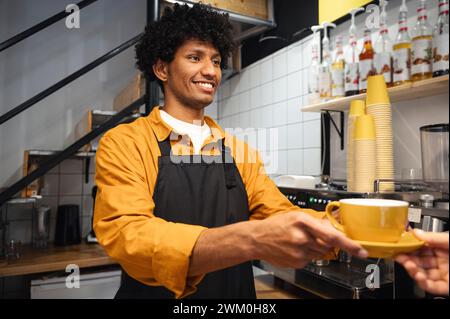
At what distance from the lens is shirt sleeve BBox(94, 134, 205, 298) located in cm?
47

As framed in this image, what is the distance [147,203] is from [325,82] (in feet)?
3.17

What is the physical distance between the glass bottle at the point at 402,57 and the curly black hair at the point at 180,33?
477 millimetres

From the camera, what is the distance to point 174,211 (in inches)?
29.7

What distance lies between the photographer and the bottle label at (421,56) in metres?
0.83

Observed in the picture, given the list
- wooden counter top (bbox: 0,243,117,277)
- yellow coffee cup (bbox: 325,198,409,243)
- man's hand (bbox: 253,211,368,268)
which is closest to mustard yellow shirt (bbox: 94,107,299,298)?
man's hand (bbox: 253,211,368,268)

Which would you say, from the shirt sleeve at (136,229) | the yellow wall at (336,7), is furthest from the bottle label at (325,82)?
the shirt sleeve at (136,229)

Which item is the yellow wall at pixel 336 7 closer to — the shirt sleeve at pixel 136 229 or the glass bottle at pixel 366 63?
the glass bottle at pixel 366 63

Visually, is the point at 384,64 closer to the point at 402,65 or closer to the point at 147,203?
the point at 402,65

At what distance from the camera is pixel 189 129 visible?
88 centimetres

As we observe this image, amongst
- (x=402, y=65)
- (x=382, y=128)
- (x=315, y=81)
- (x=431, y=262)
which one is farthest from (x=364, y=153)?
(x=315, y=81)

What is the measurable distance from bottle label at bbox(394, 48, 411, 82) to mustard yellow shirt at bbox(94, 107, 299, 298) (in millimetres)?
454

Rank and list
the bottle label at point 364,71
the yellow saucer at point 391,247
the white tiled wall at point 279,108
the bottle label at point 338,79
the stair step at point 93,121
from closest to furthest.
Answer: the yellow saucer at point 391,247 < the bottle label at point 364,71 < the bottle label at point 338,79 < the white tiled wall at point 279,108 < the stair step at point 93,121
